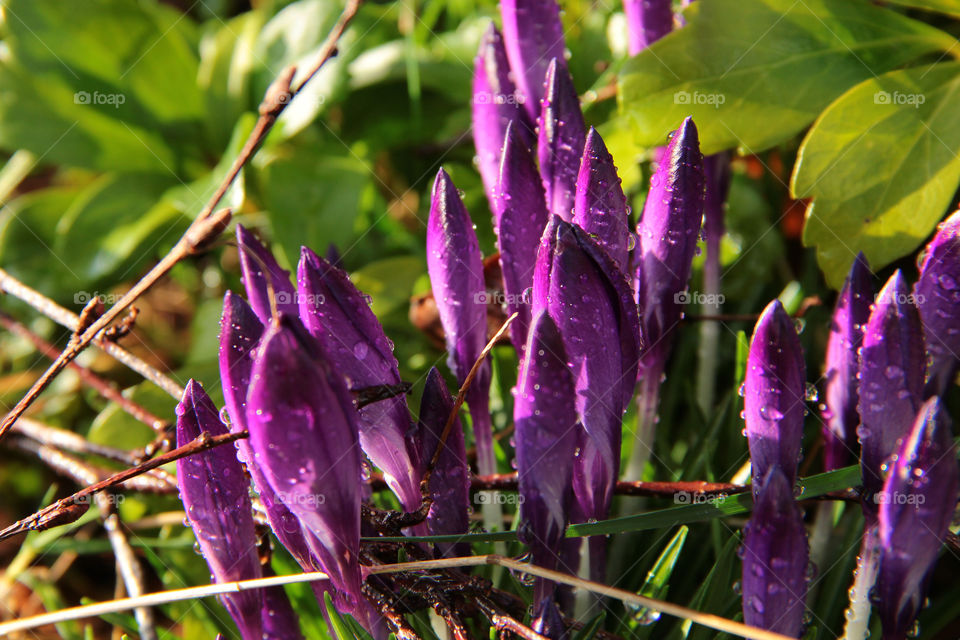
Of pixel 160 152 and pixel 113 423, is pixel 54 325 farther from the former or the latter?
pixel 113 423

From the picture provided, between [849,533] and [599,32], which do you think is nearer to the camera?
[849,533]

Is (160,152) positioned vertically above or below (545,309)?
above

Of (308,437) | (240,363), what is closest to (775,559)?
(308,437)

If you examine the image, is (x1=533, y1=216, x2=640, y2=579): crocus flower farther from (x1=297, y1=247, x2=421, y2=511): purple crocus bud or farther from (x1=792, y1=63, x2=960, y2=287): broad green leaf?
(x1=792, y1=63, x2=960, y2=287): broad green leaf

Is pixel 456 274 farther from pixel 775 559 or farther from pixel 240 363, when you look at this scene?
pixel 775 559

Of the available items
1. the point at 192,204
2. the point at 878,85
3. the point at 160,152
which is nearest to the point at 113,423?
the point at 192,204
